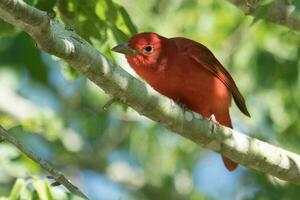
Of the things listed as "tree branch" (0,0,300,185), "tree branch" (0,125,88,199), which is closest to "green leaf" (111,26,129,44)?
"tree branch" (0,0,300,185)

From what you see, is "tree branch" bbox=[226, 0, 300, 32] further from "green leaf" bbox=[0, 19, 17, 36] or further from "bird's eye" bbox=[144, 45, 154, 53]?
"green leaf" bbox=[0, 19, 17, 36]

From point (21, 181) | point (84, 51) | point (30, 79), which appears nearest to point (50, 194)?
point (21, 181)

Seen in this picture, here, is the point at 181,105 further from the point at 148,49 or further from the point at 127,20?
the point at 148,49

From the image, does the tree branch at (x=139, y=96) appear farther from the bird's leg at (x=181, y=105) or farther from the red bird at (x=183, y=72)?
the red bird at (x=183, y=72)

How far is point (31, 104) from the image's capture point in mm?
9961

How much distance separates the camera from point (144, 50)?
20.4 feet

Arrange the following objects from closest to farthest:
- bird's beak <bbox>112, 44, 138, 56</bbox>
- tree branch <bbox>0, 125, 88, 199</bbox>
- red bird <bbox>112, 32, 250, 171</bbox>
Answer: tree branch <bbox>0, 125, 88, 199</bbox> → bird's beak <bbox>112, 44, 138, 56</bbox> → red bird <bbox>112, 32, 250, 171</bbox>

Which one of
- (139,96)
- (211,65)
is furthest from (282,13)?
(139,96)

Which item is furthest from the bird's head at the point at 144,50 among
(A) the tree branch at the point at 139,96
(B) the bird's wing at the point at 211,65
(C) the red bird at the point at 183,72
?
(A) the tree branch at the point at 139,96

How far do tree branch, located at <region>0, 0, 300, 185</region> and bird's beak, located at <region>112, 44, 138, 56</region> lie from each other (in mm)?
881

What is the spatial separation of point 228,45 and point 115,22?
4315mm

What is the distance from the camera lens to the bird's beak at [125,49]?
5737 millimetres

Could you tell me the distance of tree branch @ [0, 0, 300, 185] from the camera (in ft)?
13.4

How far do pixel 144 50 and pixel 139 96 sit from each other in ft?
5.31
